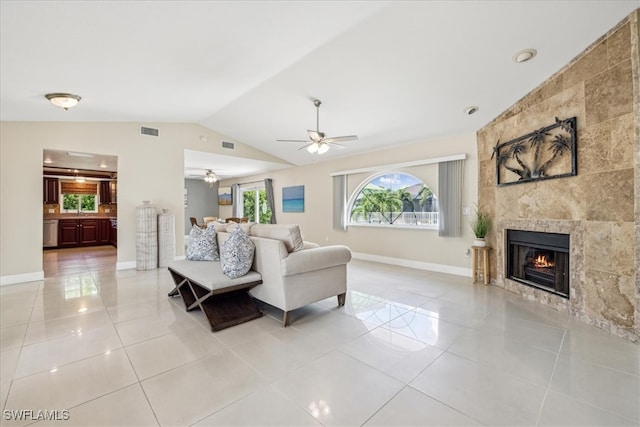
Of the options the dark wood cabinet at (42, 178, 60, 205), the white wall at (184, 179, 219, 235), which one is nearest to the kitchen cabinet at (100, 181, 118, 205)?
the dark wood cabinet at (42, 178, 60, 205)

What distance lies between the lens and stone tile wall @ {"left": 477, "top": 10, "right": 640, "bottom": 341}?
2.59 meters

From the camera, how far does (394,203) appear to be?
6.31 meters

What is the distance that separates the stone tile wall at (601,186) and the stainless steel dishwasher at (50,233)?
11.6 m

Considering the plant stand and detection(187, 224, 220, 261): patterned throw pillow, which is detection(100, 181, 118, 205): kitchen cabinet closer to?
detection(187, 224, 220, 261): patterned throw pillow

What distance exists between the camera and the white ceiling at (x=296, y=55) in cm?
252

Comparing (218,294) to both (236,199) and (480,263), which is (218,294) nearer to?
(480,263)

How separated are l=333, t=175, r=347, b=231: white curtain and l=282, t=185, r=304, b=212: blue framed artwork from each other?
1.38m

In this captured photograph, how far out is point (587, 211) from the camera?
9.87 ft

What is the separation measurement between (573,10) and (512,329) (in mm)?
3040

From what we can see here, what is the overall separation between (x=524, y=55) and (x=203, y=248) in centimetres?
453

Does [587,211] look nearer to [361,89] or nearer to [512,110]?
[512,110]

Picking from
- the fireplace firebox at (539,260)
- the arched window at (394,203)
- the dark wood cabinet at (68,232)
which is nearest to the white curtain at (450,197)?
the arched window at (394,203)

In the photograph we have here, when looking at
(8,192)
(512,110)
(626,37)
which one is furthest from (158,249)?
(626,37)

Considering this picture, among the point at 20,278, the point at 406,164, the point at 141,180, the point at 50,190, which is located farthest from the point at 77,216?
the point at 406,164
